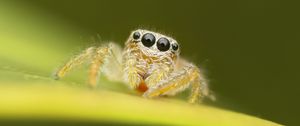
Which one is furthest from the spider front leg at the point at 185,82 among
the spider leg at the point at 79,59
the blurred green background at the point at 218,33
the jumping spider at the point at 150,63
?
the spider leg at the point at 79,59

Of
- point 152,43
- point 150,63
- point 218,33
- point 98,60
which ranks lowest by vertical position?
point 98,60

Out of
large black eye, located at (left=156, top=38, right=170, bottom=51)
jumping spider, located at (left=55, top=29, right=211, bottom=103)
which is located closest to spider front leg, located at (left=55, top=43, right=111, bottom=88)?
jumping spider, located at (left=55, top=29, right=211, bottom=103)

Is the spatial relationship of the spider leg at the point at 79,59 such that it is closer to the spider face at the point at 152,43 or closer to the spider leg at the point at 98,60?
the spider leg at the point at 98,60

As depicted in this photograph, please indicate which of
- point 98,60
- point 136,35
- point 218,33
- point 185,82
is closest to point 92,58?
point 98,60

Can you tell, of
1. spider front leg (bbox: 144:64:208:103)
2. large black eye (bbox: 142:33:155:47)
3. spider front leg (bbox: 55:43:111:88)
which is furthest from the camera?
large black eye (bbox: 142:33:155:47)

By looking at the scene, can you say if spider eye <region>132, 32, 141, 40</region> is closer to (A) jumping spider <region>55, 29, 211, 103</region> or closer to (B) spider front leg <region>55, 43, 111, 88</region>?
(A) jumping spider <region>55, 29, 211, 103</region>

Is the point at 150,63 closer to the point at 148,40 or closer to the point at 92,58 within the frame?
the point at 148,40

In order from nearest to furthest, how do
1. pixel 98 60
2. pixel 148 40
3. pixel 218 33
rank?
1. pixel 98 60
2. pixel 148 40
3. pixel 218 33

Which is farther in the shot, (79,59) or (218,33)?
(218,33)
